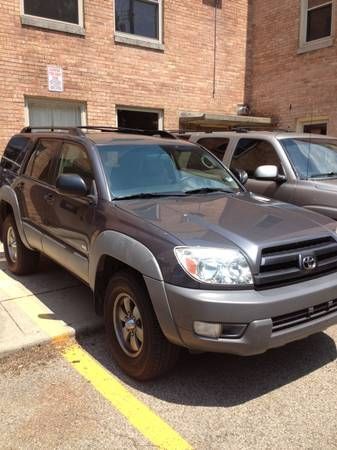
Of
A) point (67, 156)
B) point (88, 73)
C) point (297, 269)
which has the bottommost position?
point (297, 269)

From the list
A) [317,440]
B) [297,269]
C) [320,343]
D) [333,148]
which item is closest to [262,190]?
[333,148]

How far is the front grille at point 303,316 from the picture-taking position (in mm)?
3031

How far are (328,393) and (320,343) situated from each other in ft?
2.56

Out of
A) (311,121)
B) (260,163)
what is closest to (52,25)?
(260,163)

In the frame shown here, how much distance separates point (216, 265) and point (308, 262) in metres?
0.70

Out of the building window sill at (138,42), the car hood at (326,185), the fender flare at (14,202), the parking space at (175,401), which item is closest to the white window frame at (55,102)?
the building window sill at (138,42)

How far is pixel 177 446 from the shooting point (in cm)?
272

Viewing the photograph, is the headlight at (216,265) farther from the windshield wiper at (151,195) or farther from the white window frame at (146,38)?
the white window frame at (146,38)

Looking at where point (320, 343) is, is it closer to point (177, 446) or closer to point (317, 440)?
point (317, 440)

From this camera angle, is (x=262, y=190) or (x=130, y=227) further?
(x=262, y=190)

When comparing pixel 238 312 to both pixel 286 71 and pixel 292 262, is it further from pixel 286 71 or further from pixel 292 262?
pixel 286 71

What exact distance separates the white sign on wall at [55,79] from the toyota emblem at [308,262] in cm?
777

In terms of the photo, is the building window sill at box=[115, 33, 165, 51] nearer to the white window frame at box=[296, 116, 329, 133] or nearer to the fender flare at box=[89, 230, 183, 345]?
the white window frame at box=[296, 116, 329, 133]

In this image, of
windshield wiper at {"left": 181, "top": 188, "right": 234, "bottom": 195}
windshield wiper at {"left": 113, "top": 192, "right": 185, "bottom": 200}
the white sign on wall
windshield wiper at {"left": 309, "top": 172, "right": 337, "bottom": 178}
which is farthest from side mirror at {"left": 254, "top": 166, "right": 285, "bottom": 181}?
the white sign on wall
